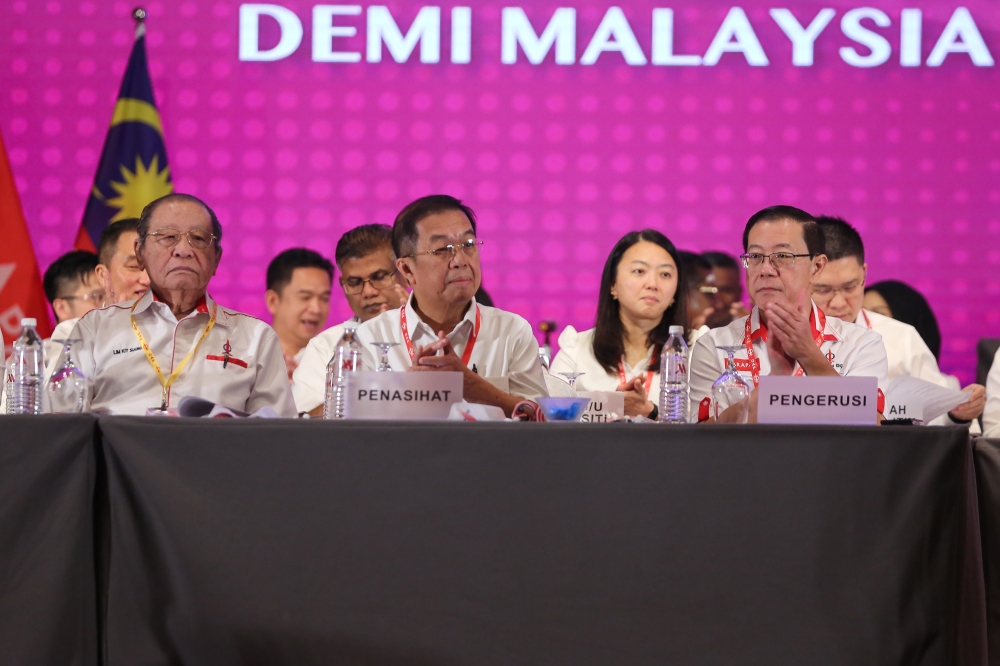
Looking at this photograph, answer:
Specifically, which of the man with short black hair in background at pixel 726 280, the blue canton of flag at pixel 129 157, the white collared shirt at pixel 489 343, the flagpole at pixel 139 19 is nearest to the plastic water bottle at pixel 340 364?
the white collared shirt at pixel 489 343

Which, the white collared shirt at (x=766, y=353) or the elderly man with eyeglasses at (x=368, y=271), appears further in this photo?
the elderly man with eyeglasses at (x=368, y=271)

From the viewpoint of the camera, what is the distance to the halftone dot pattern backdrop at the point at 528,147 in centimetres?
500

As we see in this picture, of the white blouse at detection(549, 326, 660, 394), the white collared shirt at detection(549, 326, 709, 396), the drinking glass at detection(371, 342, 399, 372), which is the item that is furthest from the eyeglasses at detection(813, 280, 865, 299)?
the drinking glass at detection(371, 342, 399, 372)

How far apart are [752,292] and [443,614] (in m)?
1.34

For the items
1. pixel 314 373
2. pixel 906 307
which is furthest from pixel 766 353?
pixel 906 307

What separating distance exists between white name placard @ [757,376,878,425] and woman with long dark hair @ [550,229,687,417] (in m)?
1.77

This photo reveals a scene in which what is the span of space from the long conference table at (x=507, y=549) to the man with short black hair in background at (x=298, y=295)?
2577 mm

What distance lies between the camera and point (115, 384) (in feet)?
8.95

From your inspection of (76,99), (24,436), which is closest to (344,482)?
(24,436)

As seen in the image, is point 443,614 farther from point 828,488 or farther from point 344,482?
point 828,488

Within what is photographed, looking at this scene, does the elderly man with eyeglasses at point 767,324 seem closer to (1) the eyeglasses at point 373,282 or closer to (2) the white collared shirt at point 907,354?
(2) the white collared shirt at point 907,354

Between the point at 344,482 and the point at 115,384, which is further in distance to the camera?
the point at 115,384

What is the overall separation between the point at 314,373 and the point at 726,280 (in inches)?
84.6

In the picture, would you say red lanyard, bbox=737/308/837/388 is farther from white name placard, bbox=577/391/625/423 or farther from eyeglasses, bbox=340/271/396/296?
eyeglasses, bbox=340/271/396/296
